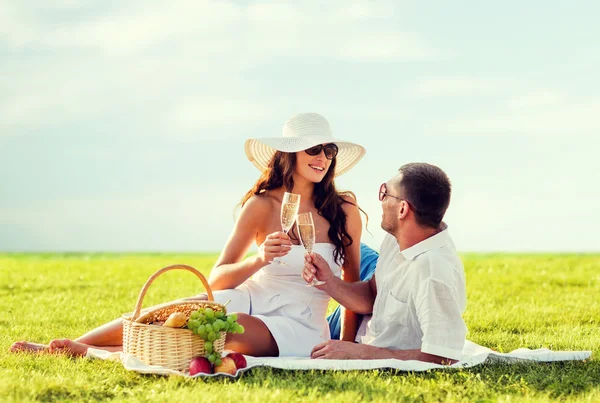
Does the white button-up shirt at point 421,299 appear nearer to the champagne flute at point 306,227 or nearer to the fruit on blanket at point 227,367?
the champagne flute at point 306,227

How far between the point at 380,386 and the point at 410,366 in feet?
1.53

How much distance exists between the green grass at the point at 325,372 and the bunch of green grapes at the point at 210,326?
0.25 m

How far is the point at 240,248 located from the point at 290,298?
626 mm

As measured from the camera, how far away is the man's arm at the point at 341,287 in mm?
5395

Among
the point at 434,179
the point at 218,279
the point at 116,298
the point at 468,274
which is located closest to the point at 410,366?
the point at 434,179

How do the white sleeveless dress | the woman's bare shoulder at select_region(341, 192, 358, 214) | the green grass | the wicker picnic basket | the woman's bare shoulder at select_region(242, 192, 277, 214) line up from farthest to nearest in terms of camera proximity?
the woman's bare shoulder at select_region(341, 192, 358, 214) < the woman's bare shoulder at select_region(242, 192, 277, 214) < the white sleeveless dress < the wicker picnic basket < the green grass

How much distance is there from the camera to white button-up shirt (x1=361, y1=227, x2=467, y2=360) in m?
4.97

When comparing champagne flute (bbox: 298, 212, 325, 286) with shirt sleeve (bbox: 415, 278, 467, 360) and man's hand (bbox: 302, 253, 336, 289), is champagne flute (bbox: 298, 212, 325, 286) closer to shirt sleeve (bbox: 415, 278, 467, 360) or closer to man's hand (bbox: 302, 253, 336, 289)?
man's hand (bbox: 302, 253, 336, 289)

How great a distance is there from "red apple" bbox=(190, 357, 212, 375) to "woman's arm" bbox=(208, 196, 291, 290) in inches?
37.4

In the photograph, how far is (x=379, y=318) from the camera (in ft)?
18.1

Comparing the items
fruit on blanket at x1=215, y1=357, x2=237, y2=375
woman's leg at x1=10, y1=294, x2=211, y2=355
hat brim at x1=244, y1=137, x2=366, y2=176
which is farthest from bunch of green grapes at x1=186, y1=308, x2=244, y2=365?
hat brim at x1=244, y1=137, x2=366, y2=176

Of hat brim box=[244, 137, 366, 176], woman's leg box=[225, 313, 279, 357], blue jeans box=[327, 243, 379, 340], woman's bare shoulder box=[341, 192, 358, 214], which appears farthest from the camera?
blue jeans box=[327, 243, 379, 340]

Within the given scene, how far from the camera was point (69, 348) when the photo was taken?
5.92 metres

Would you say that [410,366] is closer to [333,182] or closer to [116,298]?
[333,182]
